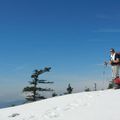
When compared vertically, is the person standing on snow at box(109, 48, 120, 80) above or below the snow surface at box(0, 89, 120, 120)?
above

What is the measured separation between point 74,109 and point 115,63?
209 inches

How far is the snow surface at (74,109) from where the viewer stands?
1738 cm

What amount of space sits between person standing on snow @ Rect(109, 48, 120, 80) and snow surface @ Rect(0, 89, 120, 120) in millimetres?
1817

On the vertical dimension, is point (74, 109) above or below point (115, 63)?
below

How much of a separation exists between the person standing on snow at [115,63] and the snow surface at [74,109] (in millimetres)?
1817

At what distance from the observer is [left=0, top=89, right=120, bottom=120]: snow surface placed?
1738 centimetres

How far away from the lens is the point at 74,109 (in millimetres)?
18875

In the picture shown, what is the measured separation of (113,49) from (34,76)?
41128mm

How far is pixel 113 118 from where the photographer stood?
1628 centimetres

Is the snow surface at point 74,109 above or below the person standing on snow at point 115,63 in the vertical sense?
below

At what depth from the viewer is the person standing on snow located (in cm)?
2319

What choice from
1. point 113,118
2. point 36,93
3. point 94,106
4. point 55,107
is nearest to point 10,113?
point 55,107

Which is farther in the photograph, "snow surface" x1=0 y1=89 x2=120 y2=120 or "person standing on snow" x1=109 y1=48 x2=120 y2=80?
"person standing on snow" x1=109 y1=48 x2=120 y2=80

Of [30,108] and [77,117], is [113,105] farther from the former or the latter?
[30,108]
